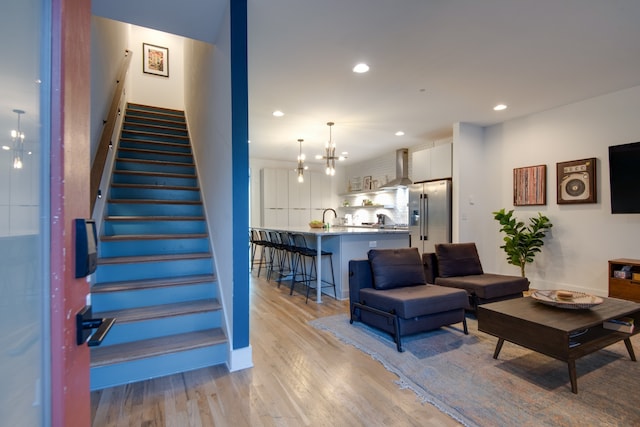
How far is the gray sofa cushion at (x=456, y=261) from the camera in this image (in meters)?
3.84

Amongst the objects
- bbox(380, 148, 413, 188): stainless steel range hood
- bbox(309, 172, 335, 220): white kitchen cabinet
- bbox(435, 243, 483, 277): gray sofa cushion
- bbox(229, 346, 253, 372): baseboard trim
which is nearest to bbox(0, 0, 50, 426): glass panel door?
bbox(229, 346, 253, 372): baseboard trim

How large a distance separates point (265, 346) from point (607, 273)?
15.5 ft

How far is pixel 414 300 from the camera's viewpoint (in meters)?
2.75

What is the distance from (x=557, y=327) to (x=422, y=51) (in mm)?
2742

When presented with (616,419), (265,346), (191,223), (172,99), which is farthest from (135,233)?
(172,99)

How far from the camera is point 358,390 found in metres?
2.11

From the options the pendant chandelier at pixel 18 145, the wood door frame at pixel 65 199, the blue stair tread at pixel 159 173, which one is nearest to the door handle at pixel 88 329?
the wood door frame at pixel 65 199

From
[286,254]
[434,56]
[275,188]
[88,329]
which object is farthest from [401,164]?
[88,329]

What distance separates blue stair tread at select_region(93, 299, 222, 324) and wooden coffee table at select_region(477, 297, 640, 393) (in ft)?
7.56

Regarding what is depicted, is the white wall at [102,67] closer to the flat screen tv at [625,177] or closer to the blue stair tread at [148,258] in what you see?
the blue stair tread at [148,258]

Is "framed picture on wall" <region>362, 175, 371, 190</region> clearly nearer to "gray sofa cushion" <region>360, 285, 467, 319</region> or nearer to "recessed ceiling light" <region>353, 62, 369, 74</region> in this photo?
"recessed ceiling light" <region>353, 62, 369, 74</region>

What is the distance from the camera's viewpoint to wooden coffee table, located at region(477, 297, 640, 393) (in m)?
2.05

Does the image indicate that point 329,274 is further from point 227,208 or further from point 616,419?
point 616,419

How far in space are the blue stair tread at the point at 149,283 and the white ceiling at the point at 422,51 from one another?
2.34 metres
